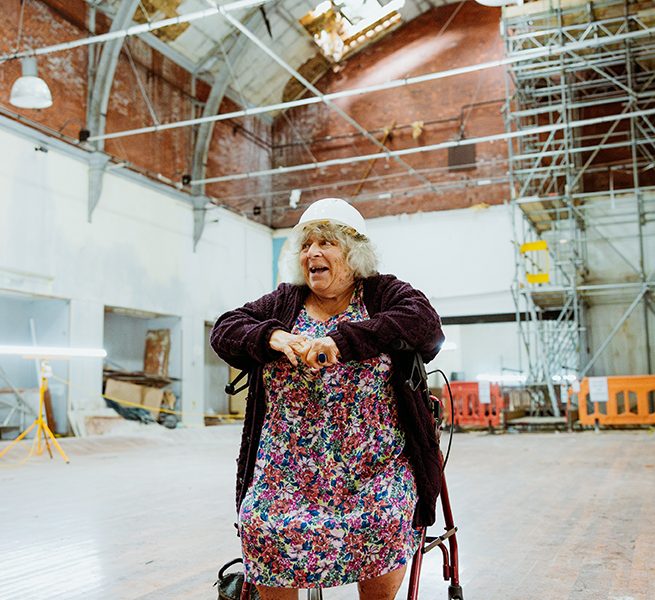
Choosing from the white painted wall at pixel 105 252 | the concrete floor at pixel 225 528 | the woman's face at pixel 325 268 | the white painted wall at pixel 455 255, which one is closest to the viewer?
the woman's face at pixel 325 268

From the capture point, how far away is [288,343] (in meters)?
2.06

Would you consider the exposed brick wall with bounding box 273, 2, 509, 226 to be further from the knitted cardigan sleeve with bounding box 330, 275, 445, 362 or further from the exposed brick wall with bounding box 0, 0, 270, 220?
the knitted cardigan sleeve with bounding box 330, 275, 445, 362

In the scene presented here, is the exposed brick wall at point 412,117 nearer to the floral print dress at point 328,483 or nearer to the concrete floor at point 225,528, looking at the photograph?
the concrete floor at point 225,528

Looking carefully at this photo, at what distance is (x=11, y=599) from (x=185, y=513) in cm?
234

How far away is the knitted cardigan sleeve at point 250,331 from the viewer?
84.0 inches

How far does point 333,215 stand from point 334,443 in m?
0.71

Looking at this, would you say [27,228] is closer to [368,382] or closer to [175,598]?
[175,598]

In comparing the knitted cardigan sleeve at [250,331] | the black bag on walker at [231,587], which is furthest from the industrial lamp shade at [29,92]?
the black bag on walker at [231,587]

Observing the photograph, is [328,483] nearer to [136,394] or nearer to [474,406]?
[136,394]

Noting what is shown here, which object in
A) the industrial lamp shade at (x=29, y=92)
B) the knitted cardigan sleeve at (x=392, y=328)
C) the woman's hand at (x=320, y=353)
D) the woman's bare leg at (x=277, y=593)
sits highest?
the industrial lamp shade at (x=29, y=92)

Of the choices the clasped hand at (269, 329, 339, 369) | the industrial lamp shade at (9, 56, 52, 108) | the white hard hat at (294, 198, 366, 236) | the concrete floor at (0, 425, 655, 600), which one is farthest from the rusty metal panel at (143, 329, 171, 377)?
the clasped hand at (269, 329, 339, 369)

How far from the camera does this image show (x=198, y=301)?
1802 cm

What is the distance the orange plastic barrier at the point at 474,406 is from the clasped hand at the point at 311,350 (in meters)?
13.8

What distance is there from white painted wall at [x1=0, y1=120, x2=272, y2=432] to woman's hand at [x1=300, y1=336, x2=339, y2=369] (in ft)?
38.8
